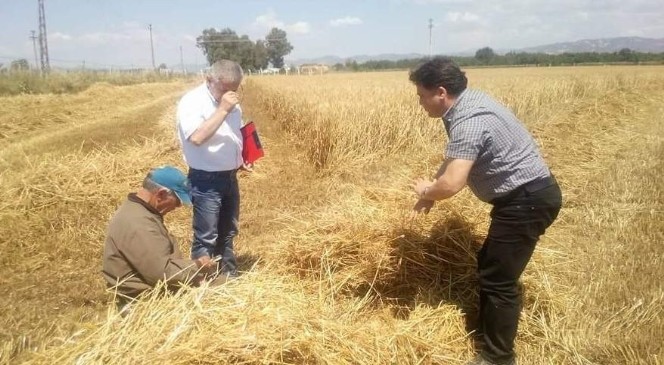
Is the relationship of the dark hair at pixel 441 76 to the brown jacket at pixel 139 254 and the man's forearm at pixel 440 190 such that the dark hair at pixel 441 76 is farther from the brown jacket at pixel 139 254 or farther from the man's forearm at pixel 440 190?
the brown jacket at pixel 139 254

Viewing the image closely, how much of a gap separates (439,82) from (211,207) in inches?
80.5

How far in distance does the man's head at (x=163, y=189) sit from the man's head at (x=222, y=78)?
2.92 feet

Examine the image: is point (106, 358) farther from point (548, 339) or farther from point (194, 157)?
point (548, 339)

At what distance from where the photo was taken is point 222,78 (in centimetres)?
361

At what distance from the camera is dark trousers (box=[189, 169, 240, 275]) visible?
3.77 m

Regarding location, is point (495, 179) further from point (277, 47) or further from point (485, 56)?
point (277, 47)

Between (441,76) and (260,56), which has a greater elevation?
(260,56)

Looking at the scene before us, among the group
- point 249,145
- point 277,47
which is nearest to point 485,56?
point 277,47

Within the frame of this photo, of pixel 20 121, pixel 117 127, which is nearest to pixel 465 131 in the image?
pixel 117 127

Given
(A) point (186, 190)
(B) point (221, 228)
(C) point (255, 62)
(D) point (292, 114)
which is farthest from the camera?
(C) point (255, 62)

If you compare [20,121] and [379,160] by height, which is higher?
[20,121]

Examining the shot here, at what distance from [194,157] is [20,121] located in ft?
49.4

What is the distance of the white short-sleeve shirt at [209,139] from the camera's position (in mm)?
3604

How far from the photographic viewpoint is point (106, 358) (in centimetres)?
212
